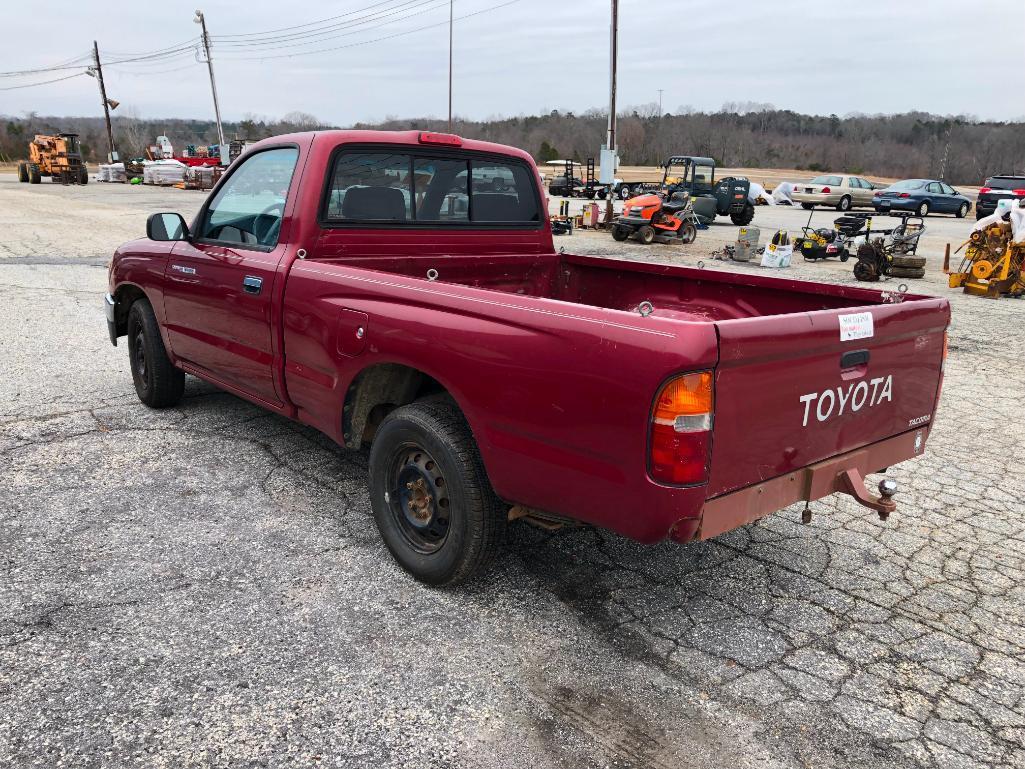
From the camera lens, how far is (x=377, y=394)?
3.47 m

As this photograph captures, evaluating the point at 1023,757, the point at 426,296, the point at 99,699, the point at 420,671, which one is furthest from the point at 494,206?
the point at 1023,757

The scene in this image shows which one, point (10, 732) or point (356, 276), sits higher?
point (356, 276)

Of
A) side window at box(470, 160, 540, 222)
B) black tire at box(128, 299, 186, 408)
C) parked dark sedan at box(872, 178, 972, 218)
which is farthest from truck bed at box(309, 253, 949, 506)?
parked dark sedan at box(872, 178, 972, 218)

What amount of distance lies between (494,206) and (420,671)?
290cm

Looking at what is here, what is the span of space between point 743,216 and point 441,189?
22.0m

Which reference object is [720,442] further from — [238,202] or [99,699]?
[238,202]

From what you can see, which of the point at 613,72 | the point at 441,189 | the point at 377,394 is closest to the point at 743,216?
the point at 613,72

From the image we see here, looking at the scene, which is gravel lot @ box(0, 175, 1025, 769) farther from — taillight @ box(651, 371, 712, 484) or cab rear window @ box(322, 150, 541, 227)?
cab rear window @ box(322, 150, 541, 227)

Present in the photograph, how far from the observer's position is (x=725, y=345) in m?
2.27

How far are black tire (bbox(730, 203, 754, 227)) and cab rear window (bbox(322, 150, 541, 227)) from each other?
69.7 ft

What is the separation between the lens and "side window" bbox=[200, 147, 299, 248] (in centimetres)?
399

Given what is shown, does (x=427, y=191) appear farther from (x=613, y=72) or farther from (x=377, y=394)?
(x=613, y=72)

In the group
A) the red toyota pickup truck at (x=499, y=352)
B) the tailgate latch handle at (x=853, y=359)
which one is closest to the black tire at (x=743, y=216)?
the red toyota pickup truck at (x=499, y=352)

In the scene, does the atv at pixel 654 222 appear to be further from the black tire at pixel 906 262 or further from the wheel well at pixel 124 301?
the wheel well at pixel 124 301
